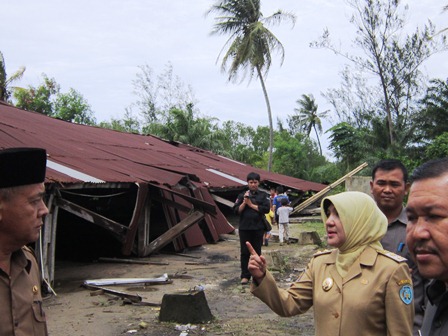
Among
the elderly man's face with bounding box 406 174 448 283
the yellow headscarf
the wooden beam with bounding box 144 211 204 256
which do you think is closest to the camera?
the elderly man's face with bounding box 406 174 448 283

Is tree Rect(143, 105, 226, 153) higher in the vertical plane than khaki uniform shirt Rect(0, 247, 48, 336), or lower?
higher

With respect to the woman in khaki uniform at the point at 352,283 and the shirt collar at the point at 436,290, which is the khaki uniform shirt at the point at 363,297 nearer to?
the woman in khaki uniform at the point at 352,283

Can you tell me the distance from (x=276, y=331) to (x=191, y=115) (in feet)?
81.4

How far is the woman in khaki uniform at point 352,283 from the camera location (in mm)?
2580

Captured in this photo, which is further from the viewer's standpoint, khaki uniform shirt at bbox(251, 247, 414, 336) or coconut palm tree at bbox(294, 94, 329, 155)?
coconut palm tree at bbox(294, 94, 329, 155)

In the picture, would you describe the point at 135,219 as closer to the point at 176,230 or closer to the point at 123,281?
the point at 176,230

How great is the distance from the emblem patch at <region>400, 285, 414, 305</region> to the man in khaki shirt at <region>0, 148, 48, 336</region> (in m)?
1.80

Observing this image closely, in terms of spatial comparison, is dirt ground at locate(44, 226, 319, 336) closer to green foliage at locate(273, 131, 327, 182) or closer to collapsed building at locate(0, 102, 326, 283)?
collapsed building at locate(0, 102, 326, 283)

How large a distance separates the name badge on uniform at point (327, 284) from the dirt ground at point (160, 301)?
3.55m

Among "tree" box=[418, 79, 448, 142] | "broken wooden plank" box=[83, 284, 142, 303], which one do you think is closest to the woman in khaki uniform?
"broken wooden plank" box=[83, 284, 142, 303]

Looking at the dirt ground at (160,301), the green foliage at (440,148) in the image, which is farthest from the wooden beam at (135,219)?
the green foliage at (440,148)

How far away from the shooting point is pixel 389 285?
260 centimetres

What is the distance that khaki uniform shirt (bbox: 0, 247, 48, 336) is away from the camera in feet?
7.11

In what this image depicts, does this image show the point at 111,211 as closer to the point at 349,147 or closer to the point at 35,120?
the point at 35,120
